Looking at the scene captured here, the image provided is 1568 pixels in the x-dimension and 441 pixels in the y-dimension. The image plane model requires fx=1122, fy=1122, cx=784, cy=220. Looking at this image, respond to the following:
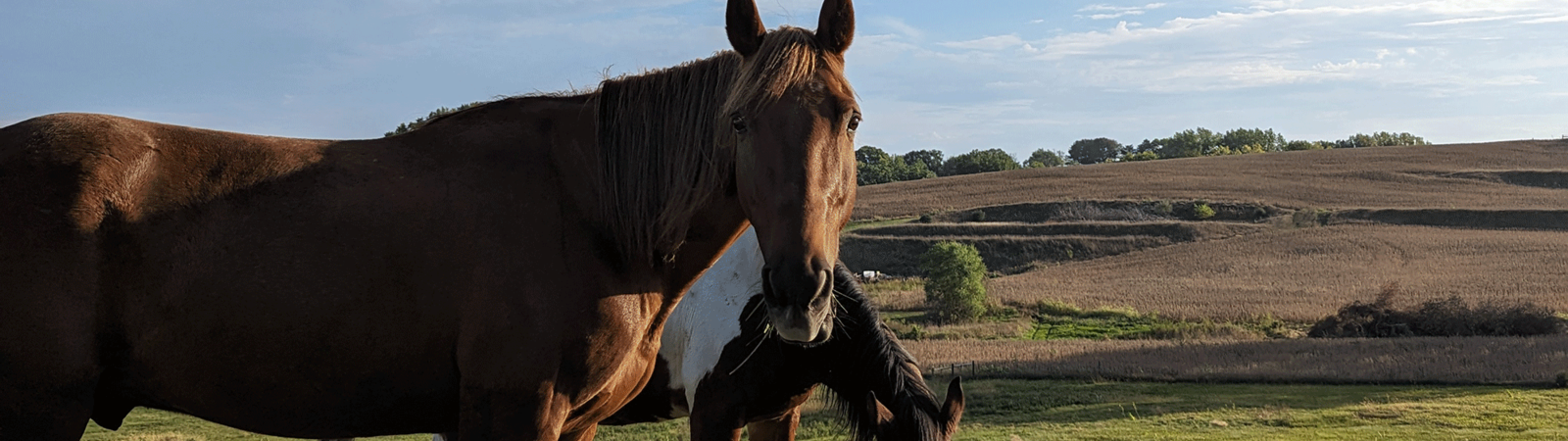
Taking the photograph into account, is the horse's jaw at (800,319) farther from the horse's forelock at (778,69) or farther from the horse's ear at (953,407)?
the horse's ear at (953,407)

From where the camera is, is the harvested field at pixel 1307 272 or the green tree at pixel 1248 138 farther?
the green tree at pixel 1248 138

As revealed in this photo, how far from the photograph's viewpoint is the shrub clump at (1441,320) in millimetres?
26828

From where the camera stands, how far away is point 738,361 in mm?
5875

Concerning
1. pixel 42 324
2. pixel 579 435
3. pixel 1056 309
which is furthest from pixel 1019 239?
pixel 42 324

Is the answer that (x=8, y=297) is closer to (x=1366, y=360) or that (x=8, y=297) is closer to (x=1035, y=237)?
(x=1366, y=360)

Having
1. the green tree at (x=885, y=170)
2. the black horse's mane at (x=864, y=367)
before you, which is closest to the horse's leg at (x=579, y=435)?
the black horse's mane at (x=864, y=367)

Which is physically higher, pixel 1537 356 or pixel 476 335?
pixel 476 335

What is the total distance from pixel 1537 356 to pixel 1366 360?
2.75 meters

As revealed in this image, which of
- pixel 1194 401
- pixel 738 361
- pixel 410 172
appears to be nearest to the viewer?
pixel 410 172

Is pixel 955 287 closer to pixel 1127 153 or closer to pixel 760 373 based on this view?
pixel 760 373

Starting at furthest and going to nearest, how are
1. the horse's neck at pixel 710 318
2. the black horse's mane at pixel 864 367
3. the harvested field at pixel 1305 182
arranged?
the harvested field at pixel 1305 182, the horse's neck at pixel 710 318, the black horse's mane at pixel 864 367

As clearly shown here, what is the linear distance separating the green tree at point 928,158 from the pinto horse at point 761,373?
96906 mm

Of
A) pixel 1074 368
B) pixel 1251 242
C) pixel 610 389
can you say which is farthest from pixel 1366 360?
pixel 1251 242

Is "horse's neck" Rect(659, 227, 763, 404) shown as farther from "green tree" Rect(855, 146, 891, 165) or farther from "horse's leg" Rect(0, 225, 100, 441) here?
"green tree" Rect(855, 146, 891, 165)
